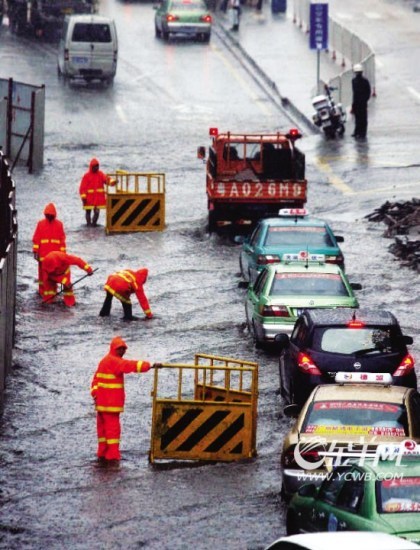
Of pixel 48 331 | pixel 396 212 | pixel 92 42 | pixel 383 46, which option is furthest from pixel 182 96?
pixel 48 331

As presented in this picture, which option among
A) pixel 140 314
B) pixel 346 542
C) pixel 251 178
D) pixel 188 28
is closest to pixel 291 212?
pixel 140 314

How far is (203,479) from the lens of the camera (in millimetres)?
18984

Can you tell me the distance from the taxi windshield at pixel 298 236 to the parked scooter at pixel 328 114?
1452 cm

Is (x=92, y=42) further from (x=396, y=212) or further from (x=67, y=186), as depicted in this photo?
(x=396, y=212)

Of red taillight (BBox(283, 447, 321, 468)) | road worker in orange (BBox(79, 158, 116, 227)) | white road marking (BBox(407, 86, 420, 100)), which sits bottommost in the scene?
white road marking (BBox(407, 86, 420, 100))

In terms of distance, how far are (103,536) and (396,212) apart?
20429 mm

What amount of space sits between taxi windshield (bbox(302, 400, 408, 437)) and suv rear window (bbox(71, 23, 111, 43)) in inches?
1415

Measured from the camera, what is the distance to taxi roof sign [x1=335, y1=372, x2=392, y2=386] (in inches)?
770

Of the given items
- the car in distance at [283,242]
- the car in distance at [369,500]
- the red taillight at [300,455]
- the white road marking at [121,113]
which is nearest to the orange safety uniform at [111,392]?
the red taillight at [300,455]

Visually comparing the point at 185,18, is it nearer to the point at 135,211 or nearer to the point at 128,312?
the point at 135,211

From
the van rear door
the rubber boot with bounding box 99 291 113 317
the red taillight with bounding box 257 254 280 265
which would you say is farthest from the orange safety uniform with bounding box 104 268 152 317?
the van rear door

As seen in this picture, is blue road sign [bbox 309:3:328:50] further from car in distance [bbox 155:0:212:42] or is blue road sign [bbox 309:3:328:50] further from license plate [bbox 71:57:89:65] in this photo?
car in distance [bbox 155:0:212:42]

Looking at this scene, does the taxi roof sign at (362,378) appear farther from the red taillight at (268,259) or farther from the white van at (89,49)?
the white van at (89,49)

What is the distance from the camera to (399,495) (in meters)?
13.8
